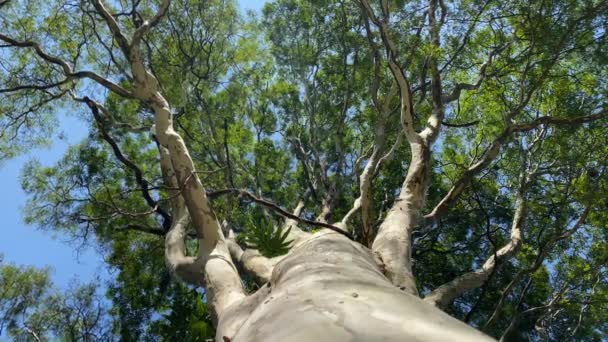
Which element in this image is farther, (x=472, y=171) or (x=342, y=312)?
(x=472, y=171)

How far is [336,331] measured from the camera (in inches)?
75.8

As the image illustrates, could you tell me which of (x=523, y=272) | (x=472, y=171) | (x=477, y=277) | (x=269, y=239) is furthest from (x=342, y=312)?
(x=523, y=272)

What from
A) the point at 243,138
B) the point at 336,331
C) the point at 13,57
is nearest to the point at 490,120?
the point at 243,138

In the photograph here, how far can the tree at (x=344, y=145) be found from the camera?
6.74m

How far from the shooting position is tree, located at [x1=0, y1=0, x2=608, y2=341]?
6.74 m

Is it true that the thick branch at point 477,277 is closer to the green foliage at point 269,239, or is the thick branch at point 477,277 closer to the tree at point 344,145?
the tree at point 344,145

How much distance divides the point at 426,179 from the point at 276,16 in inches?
360

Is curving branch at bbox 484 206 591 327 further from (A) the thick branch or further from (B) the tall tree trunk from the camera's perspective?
(B) the tall tree trunk

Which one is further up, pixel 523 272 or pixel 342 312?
pixel 523 272

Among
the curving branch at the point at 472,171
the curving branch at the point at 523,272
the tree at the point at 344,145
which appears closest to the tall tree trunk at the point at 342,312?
the tree at the point at 344,145

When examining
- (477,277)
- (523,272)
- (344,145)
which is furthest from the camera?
(344,145)

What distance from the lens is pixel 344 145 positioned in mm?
12992

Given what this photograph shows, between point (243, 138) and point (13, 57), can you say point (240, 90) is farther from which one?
point (13, 57)

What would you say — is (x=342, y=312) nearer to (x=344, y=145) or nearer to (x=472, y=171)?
(x=472, y=171)
